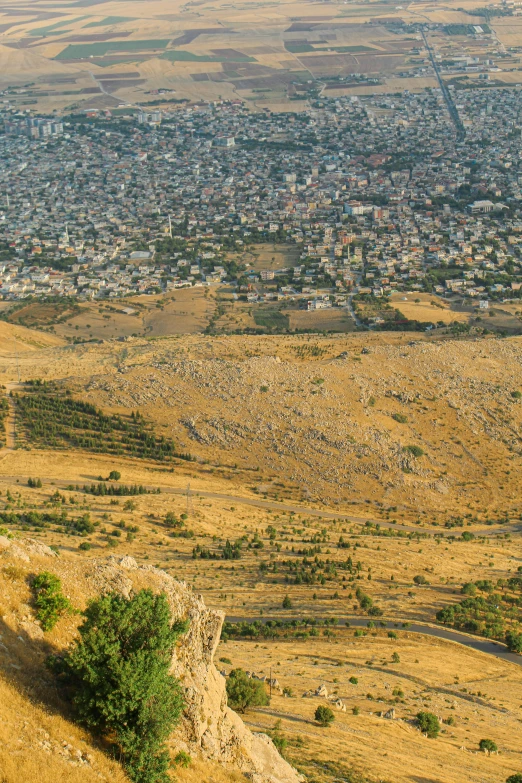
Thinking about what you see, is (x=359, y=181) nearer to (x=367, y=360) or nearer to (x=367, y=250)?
(x=367, y=250)

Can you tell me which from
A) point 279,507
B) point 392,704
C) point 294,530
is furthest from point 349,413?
point 392,704

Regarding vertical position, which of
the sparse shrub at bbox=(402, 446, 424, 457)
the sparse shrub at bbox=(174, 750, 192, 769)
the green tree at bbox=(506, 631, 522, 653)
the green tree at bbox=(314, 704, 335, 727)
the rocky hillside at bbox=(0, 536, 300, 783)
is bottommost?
the green tree at bbox=(506, 631, 522, 653)

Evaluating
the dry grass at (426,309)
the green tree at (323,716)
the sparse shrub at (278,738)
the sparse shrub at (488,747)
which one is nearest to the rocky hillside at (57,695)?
the sparse shrub at (278,738)

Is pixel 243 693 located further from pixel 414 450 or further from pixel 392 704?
pixel 414 450

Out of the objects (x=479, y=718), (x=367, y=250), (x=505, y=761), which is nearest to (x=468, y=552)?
(x=479, y=718)

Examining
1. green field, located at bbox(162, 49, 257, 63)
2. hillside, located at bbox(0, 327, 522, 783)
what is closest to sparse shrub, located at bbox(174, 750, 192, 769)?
hillside, located at bbox(0, 327, 522, 783)

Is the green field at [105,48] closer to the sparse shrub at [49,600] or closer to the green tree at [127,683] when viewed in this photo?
the sparse shrub at [49,600]

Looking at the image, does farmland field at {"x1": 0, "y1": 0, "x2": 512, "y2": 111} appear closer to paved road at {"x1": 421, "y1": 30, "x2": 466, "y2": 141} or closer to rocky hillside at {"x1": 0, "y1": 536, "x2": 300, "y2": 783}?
paved road at {"x1": 421, "y1": 30, "x2": 466, "y2": 141}
